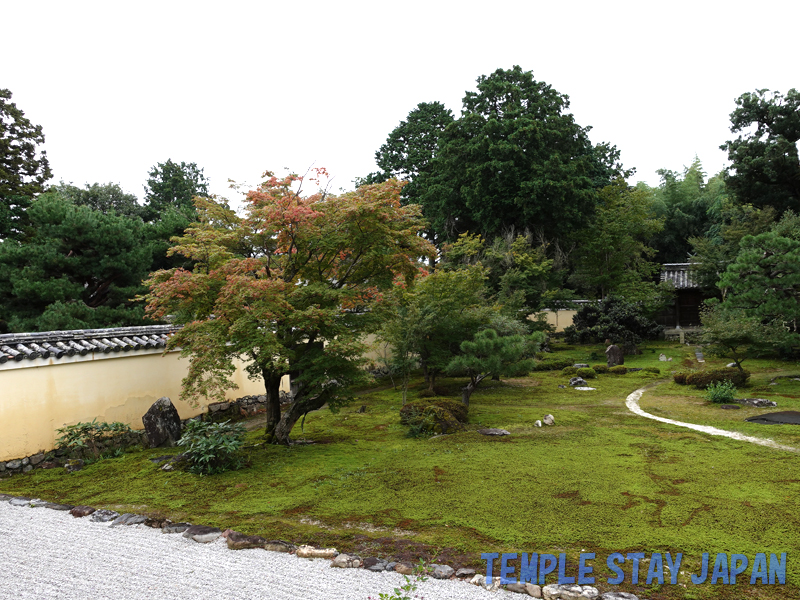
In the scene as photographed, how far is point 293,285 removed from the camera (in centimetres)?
950

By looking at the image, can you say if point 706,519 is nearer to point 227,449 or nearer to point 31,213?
point 227,449

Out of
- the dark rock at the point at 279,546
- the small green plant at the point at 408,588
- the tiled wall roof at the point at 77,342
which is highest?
the tiled wall roof at the point at 77,342

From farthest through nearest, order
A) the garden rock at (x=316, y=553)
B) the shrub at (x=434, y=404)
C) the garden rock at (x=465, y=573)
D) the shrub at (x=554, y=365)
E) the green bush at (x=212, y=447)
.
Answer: the shrub at (x=554, y=365) → the shrub at (x=434, y=404) → the green bush at (x=212, y=447) → the garden rock at (x=316, y=553) → the garden rock at (x=465, y=573)

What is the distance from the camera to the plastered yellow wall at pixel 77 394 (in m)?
8.80

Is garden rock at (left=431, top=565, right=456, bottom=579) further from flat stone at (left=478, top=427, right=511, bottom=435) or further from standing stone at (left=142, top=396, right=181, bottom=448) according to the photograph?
standing stone at (left=142, top=396, right=181, bottom=448)

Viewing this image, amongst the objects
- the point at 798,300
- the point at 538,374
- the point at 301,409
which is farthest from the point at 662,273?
the point at 301,409

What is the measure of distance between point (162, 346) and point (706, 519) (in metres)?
10.8

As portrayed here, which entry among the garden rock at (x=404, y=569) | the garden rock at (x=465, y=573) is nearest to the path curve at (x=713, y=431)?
the garden rock at (x=465, y=573)

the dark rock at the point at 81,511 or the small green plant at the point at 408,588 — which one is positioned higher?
the small green plant at the point at 408,588

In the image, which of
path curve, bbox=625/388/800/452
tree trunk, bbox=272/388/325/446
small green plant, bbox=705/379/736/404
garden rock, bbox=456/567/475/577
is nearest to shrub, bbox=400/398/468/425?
tree trunk, bbox=272/388/325/446

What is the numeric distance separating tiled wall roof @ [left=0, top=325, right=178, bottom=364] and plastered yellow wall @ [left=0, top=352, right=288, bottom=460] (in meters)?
0.23

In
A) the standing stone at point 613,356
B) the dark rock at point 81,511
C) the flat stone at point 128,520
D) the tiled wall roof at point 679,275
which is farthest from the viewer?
the tiled wall roof at point 679,275

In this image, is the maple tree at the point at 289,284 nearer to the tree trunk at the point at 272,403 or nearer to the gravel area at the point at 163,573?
the tree trunk at the point at 272,403

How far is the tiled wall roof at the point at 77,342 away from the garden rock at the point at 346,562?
284 inches
